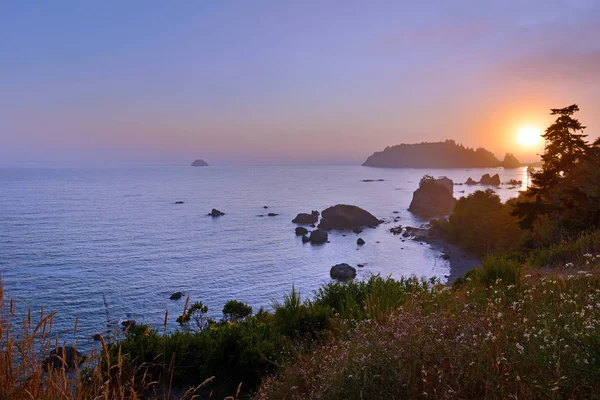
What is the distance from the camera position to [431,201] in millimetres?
107250

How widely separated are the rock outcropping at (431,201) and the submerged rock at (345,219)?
75.2ft

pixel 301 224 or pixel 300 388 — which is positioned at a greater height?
pixel 300 388

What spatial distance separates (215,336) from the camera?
11039 millimetres

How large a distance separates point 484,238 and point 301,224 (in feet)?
135

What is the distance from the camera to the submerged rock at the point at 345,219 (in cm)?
8675

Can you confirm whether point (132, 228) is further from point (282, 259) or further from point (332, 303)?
point (332, 303)

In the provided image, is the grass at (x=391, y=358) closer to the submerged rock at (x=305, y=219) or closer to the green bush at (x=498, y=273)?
the green bush at (x=498, y=273)

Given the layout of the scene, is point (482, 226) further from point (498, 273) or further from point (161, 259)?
point (498, 273)

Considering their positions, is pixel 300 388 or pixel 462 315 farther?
pixel 462 315

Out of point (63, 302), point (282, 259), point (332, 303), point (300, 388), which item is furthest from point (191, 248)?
point (300, 388)

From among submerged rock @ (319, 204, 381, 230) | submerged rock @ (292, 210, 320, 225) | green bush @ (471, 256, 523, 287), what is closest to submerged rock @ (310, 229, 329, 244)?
submerged rock @ (319, 204, 381, 230)

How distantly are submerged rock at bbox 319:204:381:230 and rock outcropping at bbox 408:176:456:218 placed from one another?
22926mm

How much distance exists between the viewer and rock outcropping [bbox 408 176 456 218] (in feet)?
350

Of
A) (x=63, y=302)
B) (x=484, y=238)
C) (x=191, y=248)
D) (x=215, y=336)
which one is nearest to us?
(x=215, y=336)
